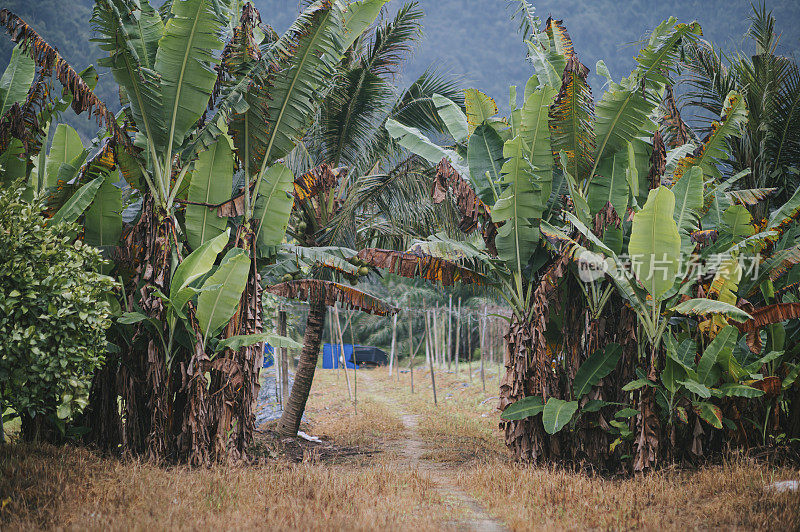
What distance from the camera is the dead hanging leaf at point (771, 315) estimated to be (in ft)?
21.6

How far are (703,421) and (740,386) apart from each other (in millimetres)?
896

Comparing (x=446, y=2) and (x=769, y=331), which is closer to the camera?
(x=769, y=331)

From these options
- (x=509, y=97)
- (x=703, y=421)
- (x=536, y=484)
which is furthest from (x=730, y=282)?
(x=509, y=97)

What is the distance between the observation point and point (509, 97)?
8812mm

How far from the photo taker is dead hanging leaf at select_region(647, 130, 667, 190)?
26.2 feet

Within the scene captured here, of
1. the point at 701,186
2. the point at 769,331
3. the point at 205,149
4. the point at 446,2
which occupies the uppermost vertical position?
the point at 446,2

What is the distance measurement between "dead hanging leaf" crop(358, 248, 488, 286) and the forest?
4 centimetres

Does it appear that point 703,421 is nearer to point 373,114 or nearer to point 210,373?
point 210,373

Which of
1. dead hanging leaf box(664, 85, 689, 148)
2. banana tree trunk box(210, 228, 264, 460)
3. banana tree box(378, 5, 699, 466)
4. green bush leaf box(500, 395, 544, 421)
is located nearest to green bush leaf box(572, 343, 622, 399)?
banana tree box(378, 5, 699, 466)

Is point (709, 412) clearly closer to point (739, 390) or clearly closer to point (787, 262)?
point (739, 390)

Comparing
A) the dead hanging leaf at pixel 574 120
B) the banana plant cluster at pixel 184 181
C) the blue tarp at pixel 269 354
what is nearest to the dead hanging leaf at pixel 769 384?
the dead hanging leaf at pixel 574 120

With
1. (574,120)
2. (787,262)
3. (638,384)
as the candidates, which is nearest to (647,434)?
(638,384)

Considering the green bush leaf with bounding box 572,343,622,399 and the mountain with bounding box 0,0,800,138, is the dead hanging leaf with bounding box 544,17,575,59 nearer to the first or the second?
the green bush leaf with bounding box 572,343,622,399

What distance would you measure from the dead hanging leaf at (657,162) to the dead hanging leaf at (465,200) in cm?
244
